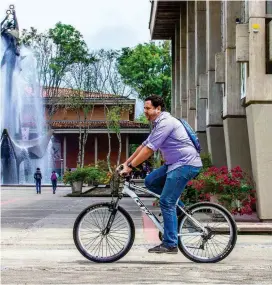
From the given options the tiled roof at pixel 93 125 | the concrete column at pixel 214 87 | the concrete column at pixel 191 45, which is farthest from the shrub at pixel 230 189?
the tiled roof at pixel 93 125

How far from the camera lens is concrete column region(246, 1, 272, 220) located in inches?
Answer: 713

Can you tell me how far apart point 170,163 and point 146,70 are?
67244 mm

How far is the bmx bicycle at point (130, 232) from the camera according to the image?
10234 millimetres

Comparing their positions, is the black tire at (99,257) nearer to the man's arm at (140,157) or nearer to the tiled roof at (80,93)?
the man's arm at (140,157)

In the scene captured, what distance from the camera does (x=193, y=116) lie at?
35.6 metres

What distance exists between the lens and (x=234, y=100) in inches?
875

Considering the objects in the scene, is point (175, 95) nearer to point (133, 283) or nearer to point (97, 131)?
point (97, 131)

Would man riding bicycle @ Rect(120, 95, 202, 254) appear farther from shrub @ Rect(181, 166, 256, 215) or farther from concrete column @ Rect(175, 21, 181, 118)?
concrete column @ Rect(175, 21, 181, 118)

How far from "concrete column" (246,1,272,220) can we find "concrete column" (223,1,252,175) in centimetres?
348

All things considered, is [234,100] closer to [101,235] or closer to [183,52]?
[101,235]

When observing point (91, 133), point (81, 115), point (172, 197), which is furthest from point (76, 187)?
point (172, 197)

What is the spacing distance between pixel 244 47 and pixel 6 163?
156 feet

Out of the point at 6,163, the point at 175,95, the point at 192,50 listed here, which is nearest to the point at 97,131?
the point at 6,163

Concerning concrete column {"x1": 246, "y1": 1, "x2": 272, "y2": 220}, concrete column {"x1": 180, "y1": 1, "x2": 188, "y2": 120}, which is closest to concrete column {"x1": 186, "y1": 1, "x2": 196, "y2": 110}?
concrete column {"x1": 180, "y1": 1, "x2": 188, "y2": 120}
